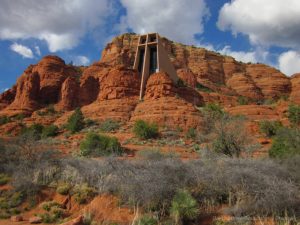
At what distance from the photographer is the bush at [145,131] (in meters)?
29.6

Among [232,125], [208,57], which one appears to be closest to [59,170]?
[232,125]

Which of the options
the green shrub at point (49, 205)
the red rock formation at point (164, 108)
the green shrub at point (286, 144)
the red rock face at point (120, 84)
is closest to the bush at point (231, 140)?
the green shrub at point (286, 144)

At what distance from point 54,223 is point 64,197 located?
1725mm

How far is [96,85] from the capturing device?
2068 inches

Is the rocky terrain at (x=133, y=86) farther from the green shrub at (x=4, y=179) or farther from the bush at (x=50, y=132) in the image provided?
the green shrub at (x=4, y=179)

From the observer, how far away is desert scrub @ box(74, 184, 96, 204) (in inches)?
438

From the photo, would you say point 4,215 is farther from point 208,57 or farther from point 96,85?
point 208,57

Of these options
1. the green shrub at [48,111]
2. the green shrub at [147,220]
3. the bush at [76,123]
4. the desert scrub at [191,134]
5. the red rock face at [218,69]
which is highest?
the red rock face at [218,69]

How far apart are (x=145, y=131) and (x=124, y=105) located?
32.5 ft

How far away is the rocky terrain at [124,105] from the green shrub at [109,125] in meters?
0.56

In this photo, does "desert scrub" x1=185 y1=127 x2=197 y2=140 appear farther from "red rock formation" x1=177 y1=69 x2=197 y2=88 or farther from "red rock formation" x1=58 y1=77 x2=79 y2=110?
"red rock formation" x1=177 y1=69 x2=197 y2=88

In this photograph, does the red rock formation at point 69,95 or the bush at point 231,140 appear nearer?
the bush at point 231,140

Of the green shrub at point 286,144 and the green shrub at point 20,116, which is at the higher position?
the green shrub at point 20,116

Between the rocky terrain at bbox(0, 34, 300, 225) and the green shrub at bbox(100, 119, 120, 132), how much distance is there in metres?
0.56
